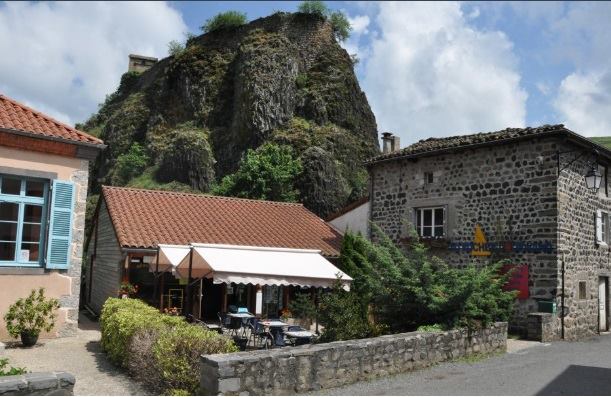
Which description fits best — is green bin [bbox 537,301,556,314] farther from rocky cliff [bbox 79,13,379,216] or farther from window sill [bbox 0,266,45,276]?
rocky cliff [bbox 79,13,379,216]

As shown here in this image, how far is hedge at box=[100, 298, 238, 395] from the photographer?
7074mm

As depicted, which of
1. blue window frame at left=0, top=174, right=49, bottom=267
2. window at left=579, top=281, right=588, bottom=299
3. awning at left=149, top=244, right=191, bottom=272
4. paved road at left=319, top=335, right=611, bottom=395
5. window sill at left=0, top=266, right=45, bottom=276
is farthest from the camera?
window at left=579, top=281, right=588, bottom=299

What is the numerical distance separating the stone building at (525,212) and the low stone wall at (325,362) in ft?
13.7

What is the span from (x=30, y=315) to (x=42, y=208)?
2406 millimetres

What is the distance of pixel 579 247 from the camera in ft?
48.1

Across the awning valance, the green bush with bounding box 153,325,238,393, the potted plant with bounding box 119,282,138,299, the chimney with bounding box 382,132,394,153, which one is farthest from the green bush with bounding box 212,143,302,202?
the green bush with bounding box 153,325,238,393

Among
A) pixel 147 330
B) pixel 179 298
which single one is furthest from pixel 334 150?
pixel 147 330

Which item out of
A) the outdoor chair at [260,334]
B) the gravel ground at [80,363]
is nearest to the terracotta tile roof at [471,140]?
the outdoor chair at [260,334]

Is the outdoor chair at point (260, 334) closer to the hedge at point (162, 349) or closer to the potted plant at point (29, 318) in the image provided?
the hedge at point (162, 349)

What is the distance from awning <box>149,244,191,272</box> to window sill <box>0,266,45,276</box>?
111 inches

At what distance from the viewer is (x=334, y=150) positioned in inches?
1363

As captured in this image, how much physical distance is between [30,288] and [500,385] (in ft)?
31.6

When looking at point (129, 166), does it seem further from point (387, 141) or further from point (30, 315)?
point (30, 315)

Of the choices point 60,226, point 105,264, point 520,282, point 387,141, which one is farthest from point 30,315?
point 387,141
